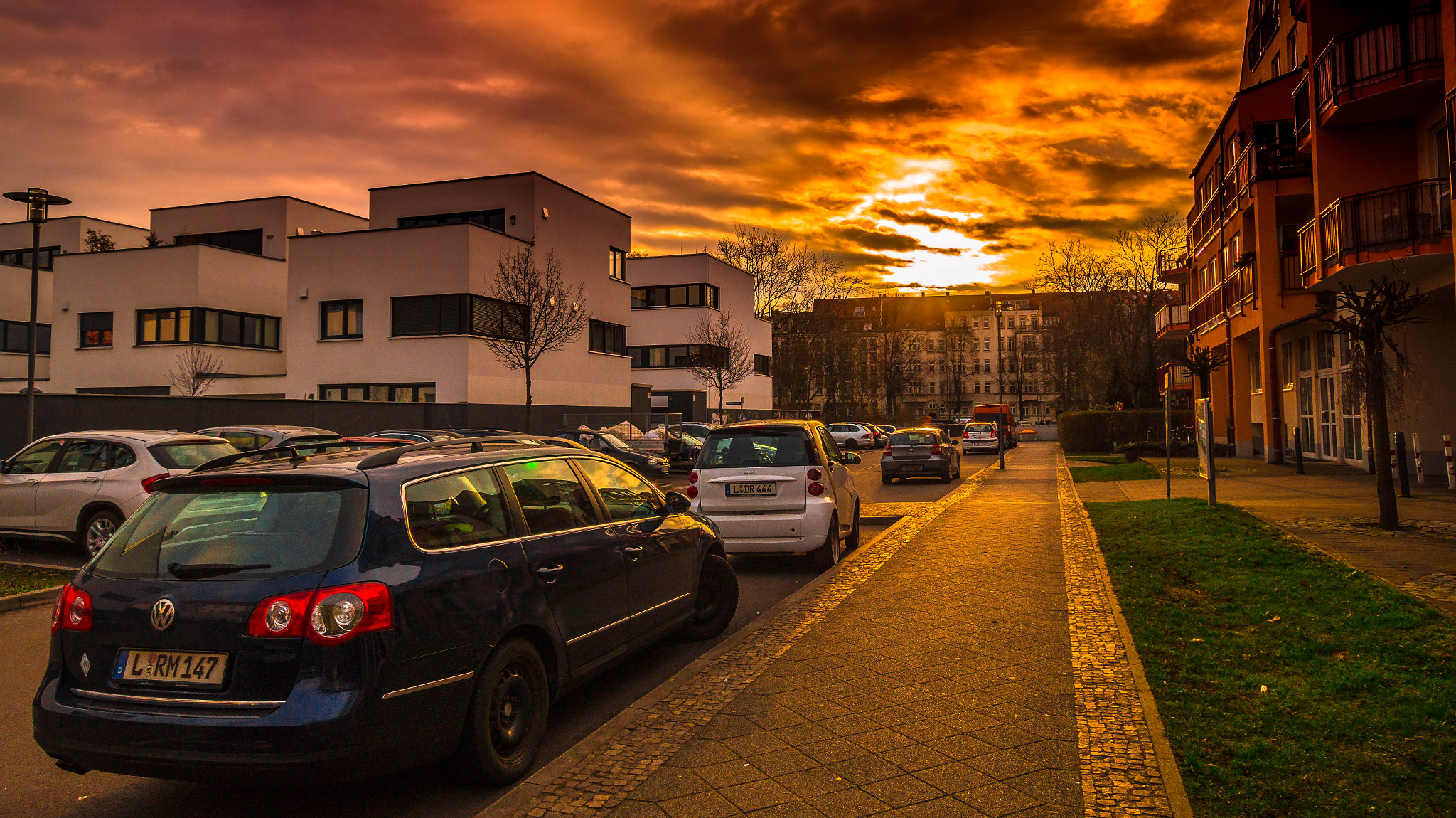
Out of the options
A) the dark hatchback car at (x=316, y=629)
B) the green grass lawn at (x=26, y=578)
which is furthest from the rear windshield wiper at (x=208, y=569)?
the green grass lawn at (x=26, y=578)

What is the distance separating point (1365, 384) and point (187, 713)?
501 inches

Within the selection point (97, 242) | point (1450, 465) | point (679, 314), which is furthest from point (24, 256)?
point (1450, 465)

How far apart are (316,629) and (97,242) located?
4995cm

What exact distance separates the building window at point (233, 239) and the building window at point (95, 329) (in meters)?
6.22

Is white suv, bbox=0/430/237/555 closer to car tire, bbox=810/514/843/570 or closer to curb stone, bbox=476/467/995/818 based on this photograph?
car tire, bbox=810/514/843/570

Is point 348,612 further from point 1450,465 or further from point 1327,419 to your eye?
point 1327,419

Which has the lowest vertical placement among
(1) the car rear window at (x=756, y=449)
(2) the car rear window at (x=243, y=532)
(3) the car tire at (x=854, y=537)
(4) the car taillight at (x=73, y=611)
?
(3) the car tire at (x=854, y=537)

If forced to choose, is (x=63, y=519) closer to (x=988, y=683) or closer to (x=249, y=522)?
(x=249, y=522)

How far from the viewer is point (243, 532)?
383 cm

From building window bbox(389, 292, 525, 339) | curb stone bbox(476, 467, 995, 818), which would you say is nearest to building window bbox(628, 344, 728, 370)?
building window bbox(389, 292, 525, 339)

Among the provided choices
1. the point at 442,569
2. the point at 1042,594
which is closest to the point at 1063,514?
the point at 1042,594

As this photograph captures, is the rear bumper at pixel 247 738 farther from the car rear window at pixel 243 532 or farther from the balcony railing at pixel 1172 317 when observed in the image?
the balcony railing at pixel 1172 317

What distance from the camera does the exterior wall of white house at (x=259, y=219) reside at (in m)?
40.9

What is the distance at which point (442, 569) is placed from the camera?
156 inches
